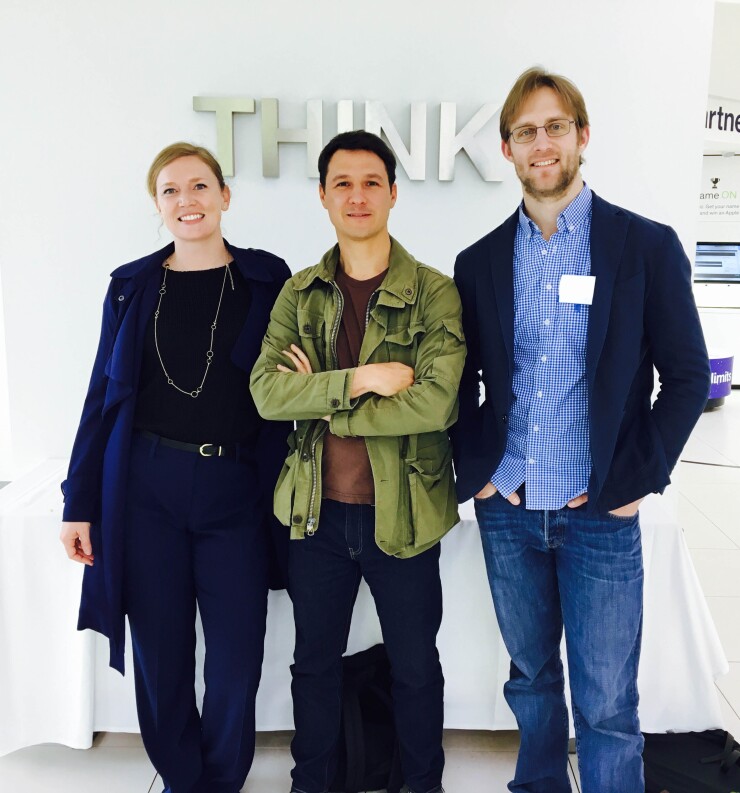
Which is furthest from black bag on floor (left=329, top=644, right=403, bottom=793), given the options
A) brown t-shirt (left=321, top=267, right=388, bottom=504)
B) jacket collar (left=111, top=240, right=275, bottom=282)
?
jacket collar (left=111, top=240, right=275, bottom=282)

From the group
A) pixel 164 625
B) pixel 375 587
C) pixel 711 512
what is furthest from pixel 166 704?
pixel 711 512

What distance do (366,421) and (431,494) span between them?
265 millimetres

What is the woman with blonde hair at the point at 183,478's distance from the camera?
1.74m

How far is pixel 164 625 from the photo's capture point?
71.1 inches

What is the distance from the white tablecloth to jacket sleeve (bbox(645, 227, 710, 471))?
2.48 feet

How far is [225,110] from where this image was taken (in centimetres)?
272

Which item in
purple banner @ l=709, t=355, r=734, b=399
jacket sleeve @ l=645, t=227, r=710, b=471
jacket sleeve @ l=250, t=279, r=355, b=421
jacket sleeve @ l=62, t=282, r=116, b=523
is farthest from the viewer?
purple banner @ l=709, t=355, r=734, b=399

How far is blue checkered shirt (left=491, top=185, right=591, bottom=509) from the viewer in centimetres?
154

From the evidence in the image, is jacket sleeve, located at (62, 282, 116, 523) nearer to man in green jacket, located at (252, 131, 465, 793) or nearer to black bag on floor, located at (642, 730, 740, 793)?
man in green jacket, located at (252, 131, 465, 793)

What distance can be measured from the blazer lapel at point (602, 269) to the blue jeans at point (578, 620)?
36 cm

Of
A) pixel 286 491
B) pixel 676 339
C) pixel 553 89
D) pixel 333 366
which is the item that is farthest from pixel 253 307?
pixel 676 339

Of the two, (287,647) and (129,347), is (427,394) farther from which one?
(287,647)

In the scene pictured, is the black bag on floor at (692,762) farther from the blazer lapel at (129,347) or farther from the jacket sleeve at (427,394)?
the blazer lapel at (129,347)

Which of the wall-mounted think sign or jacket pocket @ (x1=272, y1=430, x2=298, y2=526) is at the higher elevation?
the wall-mounted think sign
